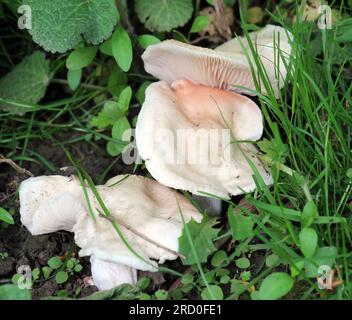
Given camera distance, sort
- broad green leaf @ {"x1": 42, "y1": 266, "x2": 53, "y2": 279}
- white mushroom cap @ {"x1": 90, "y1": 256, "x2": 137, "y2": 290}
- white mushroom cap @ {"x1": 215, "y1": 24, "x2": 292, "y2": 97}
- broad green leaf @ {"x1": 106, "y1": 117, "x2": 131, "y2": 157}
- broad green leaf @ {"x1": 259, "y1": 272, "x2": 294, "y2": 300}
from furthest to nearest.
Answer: broad green leaf @ {"x1": 106, "y1": 117, "x2": 131, "y2": 157}
white mushroom cap @ {"x1": 215, "y1": 24, "x2": 292, "y2": 97}
broad green leaf @ {"x1": 42, "y1": 266, "x2": 53, "y2": 279}
white mushroom cap @ {"x1": 90, "y1": 256, "x2": 137, "y2": 290}
broad green leaf @ {"x1": 259, "y1": 272, "x2": 294, "y2": 300}

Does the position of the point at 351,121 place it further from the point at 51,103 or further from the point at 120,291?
the point at 51,103

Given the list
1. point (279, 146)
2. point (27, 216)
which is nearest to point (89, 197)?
point (27, 216)

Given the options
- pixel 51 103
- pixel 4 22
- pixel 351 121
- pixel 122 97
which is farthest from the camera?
pixel 4 22

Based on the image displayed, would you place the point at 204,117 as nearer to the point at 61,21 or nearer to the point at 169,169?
the point at 169,169

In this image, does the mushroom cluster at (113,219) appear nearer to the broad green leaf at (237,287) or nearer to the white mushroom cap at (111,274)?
the white mushroom cap at (111,274)

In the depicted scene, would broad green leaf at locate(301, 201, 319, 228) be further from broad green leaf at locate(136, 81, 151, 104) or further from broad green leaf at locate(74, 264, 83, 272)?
broad green leaf at locate(136, 81, 151, 104)

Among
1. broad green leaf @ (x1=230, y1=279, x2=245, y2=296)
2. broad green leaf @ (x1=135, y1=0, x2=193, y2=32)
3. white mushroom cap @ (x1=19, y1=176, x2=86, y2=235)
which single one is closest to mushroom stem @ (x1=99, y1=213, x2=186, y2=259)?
white mushroom cap @ (x1=19, y1=176, x2=86, y2=235)

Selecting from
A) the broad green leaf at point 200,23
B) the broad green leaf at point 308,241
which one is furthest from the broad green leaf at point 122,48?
the broad green leaf at point 308,241
